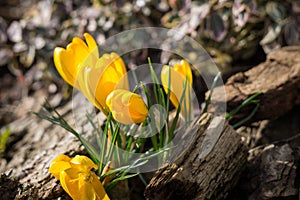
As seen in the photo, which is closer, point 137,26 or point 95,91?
point 95,91

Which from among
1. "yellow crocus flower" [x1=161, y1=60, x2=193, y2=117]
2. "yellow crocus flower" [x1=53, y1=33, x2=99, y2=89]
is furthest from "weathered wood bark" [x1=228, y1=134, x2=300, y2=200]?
"yellow crocus flower" [x1=53, y1=33, x2=99, y2=89]

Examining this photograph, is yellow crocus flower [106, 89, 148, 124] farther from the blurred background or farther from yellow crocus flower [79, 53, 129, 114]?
the blurred background

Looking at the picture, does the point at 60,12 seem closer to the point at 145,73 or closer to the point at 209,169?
the point at 145,73

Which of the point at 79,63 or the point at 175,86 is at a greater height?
the point at 79,63

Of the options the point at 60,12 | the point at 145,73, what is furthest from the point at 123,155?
the point at 60,12

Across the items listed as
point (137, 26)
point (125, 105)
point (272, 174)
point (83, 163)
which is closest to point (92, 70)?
point (125, 105)

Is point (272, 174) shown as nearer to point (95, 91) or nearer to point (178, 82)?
point (178, 82)
